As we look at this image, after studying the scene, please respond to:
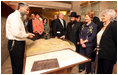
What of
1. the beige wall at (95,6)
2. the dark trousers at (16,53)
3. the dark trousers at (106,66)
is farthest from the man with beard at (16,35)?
the beige wall at (95,6)

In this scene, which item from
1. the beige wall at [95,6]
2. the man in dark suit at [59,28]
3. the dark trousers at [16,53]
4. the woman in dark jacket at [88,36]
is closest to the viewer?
the dark trousers at [16,53]

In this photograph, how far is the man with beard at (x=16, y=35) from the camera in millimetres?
1193

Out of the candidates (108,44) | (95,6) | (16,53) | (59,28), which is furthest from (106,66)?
(95,6)

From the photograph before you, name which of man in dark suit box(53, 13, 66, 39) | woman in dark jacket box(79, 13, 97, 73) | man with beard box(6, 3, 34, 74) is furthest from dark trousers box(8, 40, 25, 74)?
man in dark suit box(53, 13, 66, 39)

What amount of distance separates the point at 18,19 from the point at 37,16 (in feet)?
5.32

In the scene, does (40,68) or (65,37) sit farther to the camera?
(65,37)

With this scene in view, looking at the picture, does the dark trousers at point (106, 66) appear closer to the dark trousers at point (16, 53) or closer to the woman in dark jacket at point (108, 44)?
the woman in dark jacket at point (108, 44)

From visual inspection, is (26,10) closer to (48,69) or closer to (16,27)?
(16,27)

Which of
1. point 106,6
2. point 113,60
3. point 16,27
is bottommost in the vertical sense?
point 113,60

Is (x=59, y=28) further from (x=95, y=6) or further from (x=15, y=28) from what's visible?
(x=95, y=6)

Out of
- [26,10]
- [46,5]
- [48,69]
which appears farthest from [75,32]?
[46,5]

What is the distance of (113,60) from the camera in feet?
4.06

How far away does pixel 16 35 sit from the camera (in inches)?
47.1

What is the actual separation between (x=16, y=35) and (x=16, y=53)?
31 cm
